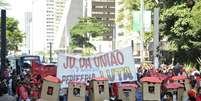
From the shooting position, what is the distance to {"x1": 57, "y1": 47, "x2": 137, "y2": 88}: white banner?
17.6m

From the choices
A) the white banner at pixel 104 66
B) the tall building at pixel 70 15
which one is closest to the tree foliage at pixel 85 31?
the tall building at pixel 70 15

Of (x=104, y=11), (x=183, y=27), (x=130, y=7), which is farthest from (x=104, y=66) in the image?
(x=104, y=11)

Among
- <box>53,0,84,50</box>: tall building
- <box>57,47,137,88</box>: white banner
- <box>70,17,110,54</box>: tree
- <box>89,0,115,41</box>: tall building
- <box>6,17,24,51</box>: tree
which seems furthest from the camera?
<box>53,0,84,50</box>: tall building

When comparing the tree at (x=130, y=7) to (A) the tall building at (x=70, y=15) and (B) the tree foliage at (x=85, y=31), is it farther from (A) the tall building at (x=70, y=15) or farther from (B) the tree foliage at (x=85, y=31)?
(A) the tall building at (x=70, y=15)

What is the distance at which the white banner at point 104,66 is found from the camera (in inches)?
693

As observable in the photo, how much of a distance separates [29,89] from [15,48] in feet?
212

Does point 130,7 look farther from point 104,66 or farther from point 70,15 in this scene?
point 70,15

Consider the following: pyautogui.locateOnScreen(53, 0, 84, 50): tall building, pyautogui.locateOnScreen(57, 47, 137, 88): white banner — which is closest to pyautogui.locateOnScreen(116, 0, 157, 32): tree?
pyautogui.locateOnScreen(57, 47, 137, 88): white banner

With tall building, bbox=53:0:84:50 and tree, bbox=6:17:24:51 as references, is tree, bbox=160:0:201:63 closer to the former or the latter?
tree, bbox=6:17:24:51

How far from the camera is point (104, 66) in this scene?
18.0 metres

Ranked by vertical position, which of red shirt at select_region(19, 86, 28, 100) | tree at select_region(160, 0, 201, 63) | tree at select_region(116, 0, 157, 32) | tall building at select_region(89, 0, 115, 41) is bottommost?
red shirt at select_region(19, 86, 28, 100)

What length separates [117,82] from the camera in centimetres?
1791

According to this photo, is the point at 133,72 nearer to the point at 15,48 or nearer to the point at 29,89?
the point at 29,89

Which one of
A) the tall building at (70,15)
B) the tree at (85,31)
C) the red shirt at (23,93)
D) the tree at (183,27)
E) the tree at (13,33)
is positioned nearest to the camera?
the red shirt at (23,93)
